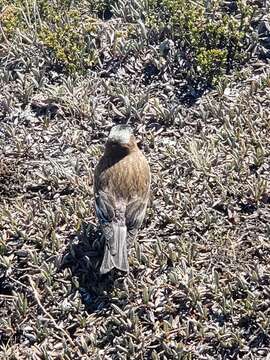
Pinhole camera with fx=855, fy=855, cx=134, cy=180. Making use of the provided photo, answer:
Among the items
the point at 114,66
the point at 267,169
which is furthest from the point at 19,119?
the point at 267,169

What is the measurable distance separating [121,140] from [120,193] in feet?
1.75

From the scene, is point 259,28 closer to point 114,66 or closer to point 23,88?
point 114,66

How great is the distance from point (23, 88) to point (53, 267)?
2547 mm

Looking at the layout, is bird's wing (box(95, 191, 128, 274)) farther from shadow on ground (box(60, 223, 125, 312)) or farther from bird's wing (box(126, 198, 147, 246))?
shadow on ground (box(60, 223, 125, 312))

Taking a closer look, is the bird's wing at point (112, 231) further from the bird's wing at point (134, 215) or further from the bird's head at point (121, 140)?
the bird's head at point (121, 140)

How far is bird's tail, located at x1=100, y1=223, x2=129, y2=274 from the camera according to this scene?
711 centimetres

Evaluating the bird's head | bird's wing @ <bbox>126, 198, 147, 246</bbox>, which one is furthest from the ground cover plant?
the bird's head

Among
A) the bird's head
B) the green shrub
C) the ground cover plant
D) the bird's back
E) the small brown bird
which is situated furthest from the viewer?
the green shrub

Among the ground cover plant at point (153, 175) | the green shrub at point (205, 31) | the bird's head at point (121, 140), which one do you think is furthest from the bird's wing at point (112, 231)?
the green shrub at point (205, 31)

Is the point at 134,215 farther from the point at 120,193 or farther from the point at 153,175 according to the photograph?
the point at 153,175

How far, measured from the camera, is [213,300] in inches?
280

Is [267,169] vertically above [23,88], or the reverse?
[23,88]

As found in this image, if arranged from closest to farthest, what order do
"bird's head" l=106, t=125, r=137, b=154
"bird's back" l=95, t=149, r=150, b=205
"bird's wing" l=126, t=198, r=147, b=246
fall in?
"bird's wing" l=126, t=198, r=147, b=246, "bird's back" l=95, t=149, r=150, b=205, "bird's head" l=106, t=125, r=137, b=154

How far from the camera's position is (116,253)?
7164 millimetres
